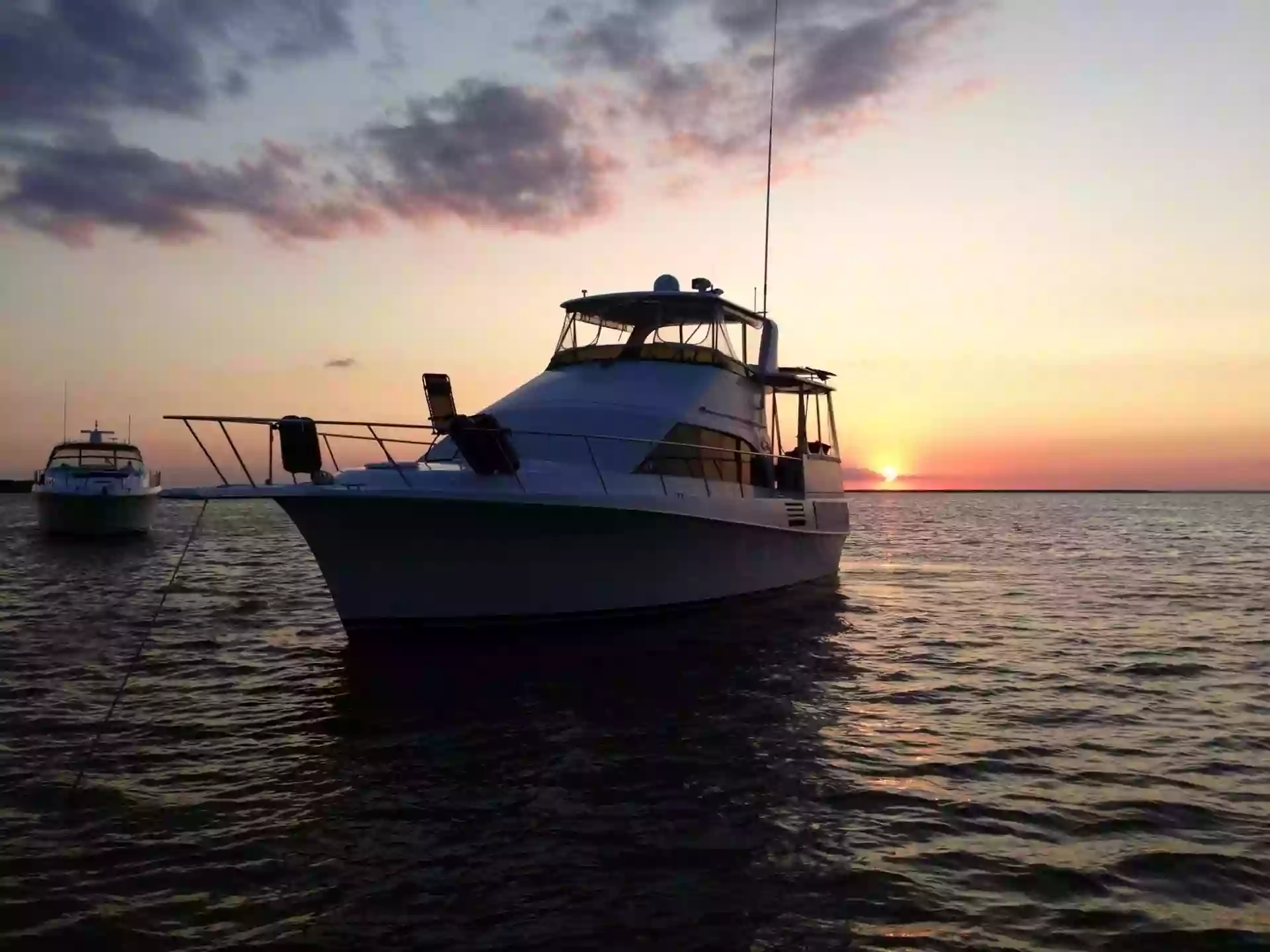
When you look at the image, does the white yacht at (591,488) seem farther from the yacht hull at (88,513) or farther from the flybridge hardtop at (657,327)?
the yacht hull at (88,513)

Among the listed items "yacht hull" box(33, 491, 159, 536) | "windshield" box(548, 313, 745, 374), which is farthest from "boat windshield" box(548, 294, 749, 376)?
→ "yacht hull" box(33, 491, 159, 536)

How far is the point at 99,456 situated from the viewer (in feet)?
111

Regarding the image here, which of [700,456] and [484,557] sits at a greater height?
[700,456]

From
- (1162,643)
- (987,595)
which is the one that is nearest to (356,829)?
(1162,643)

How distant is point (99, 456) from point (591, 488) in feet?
96.7

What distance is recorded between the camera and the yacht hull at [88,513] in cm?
3031

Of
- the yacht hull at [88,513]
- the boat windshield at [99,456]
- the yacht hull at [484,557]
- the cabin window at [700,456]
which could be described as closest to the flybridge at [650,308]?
the cabin window at [700,456]

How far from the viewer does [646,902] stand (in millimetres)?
4867

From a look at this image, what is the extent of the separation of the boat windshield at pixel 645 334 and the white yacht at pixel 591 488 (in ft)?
0.10

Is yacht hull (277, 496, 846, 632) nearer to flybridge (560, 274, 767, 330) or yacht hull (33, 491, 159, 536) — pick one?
flybridge (560, 274, 767, 330)

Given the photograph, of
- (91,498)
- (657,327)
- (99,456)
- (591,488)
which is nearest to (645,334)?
(657,327)

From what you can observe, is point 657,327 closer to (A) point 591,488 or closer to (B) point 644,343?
(B) point 644,343

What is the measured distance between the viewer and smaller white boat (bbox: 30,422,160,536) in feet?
99.7

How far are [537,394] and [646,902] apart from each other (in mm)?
10450
